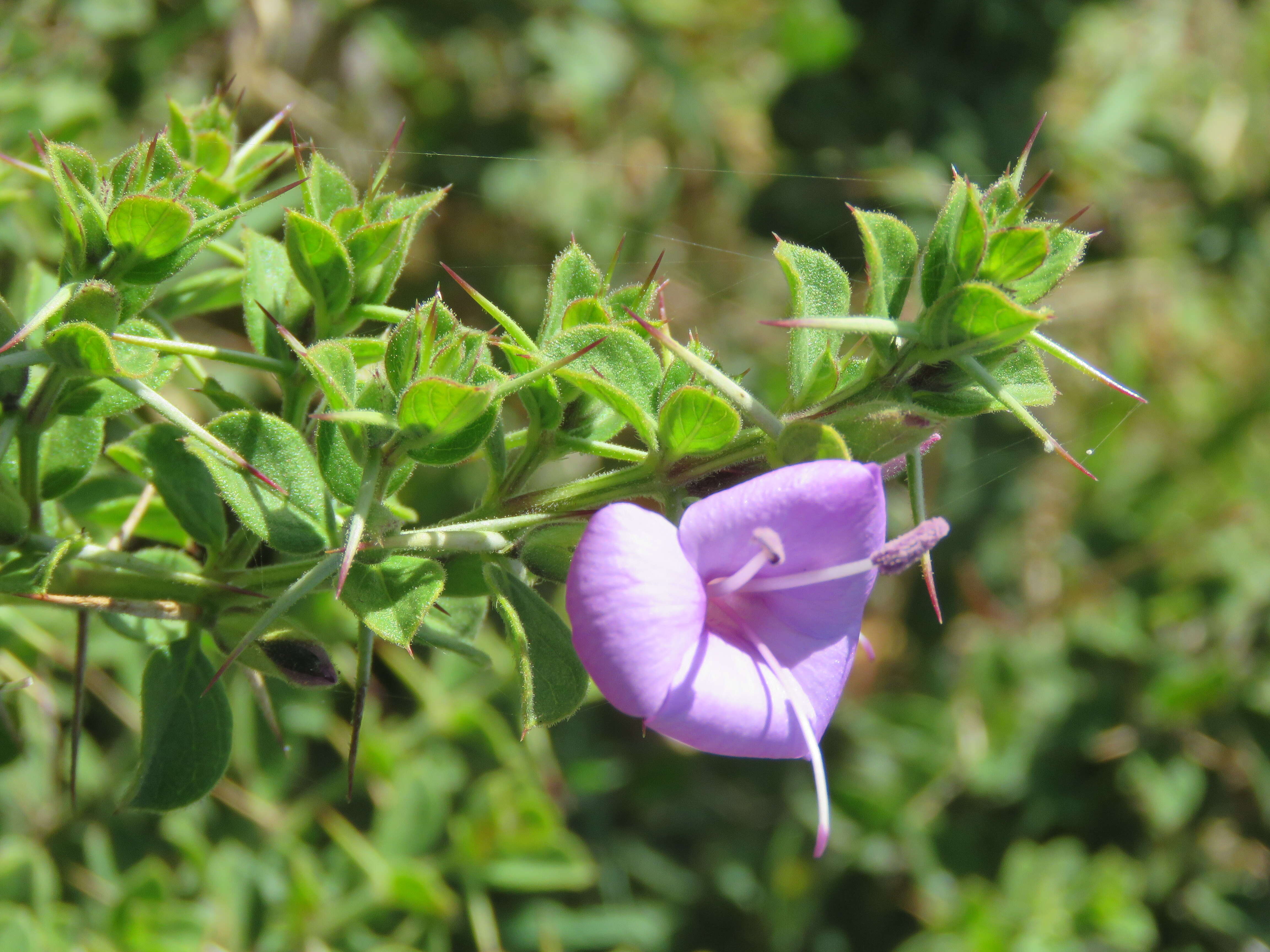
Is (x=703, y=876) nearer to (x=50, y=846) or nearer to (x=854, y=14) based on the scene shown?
(x=50, y=846)

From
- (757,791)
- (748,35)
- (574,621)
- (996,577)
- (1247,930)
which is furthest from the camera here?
(748,35)

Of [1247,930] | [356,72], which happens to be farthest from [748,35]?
[1247,930]

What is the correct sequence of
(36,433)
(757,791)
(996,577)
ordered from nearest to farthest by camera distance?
1. (36,433)
2. (757,791)
3. (996,577)

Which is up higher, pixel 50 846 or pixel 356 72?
pixel 356 72

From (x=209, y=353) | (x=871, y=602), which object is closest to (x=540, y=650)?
(x=209, y=353)

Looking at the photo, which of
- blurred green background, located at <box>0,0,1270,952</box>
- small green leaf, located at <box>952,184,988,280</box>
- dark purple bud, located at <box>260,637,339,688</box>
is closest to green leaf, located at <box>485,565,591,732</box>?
dark purple bud, located at <box>260,637,339,688</box>

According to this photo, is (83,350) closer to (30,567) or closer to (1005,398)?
(30,567)
